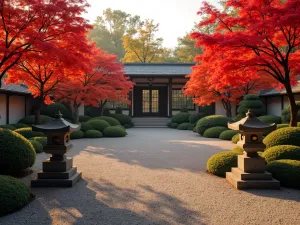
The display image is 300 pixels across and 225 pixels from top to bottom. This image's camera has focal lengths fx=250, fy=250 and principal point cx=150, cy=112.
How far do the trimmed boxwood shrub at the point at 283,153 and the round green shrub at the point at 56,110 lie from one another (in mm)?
14961

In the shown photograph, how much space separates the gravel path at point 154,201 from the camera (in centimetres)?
367

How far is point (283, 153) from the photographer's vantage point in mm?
5891

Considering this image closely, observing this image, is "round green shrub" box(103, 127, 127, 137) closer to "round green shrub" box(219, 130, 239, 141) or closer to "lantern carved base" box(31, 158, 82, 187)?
"round green shrub" box(219, 130, 239, 141)

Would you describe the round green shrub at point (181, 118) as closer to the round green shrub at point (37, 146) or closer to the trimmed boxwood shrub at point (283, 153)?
the round green shrub at point (37, 146)

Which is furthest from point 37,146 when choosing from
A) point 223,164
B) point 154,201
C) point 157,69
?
point 157,69

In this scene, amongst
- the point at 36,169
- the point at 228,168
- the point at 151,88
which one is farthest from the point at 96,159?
the point at 151,88

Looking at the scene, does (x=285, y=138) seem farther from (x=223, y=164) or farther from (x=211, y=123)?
(x=211, y=123)

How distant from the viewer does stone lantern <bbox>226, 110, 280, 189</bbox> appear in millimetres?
5020

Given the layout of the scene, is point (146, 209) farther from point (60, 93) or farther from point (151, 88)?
point (151, 88)

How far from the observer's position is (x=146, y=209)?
13.2 feet

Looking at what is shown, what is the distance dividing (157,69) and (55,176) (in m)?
20.2

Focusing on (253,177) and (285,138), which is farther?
(285,138)

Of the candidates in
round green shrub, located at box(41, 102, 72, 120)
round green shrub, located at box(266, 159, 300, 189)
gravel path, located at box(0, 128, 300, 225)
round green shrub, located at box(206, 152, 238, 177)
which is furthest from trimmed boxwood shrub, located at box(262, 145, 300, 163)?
round green shrub, located at box(41, 102, 72, 120)

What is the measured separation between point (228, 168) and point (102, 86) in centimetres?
1091
